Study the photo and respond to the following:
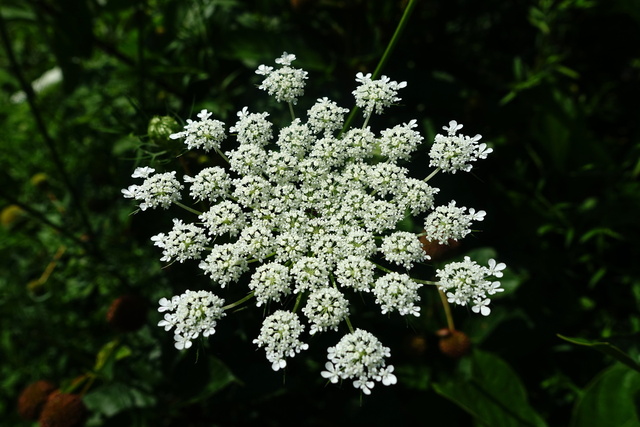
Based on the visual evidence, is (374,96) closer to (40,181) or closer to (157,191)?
(157,191)

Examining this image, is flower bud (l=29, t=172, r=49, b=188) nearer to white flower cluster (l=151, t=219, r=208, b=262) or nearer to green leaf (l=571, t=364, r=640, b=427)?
white flower cluster (l=151, t=219, r=208, b=262)

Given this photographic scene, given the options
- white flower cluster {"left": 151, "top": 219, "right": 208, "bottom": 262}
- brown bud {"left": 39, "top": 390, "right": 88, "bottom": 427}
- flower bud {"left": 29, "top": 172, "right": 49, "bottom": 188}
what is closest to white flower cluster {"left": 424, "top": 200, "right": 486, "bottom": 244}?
white flower cluster {"left": 151, "top": 219, "right": 208, "bottom": 262}

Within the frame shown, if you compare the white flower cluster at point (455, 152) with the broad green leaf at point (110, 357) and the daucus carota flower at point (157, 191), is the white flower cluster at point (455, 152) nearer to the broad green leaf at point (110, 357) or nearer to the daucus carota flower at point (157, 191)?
the daucus carota flower at point (157, 191)

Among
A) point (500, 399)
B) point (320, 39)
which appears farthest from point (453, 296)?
point (320, 39)

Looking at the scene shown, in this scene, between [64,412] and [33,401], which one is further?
[33,401]

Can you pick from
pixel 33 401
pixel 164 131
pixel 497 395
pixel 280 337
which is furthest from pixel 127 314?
pixel 497 395

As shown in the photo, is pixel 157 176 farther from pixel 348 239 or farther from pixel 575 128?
pixel 575 128
